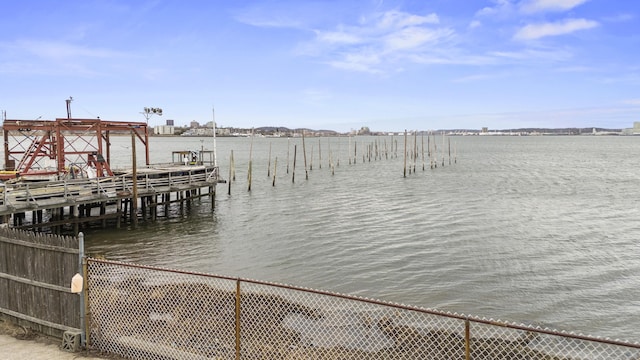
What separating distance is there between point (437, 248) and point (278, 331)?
553 inches

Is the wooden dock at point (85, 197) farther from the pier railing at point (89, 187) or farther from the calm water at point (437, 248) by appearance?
the calm water at point (437, 248)

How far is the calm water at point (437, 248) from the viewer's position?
55.1 feet

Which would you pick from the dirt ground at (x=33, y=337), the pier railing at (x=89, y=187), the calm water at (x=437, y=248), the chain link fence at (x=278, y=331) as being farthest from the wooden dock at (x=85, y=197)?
the dirt ground at (x=33, y=337)

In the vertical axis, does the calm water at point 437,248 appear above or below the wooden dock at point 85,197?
below

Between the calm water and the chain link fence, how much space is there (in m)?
2.63

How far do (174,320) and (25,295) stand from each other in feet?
11.5

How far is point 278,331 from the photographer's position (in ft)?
39.4

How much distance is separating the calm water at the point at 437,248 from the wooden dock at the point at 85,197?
5.42ft

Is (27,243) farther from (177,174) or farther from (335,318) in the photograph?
(177,174)

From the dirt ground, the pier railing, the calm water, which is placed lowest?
the calm water

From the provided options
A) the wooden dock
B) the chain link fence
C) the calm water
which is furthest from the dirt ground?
the wooden dock

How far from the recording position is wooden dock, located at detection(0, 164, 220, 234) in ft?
71.1

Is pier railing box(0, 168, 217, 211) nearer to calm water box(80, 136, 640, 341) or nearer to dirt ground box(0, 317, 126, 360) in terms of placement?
calm water box(80, 136, 640, 341)

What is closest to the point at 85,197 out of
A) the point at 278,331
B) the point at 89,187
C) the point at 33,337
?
the point at 89,187
